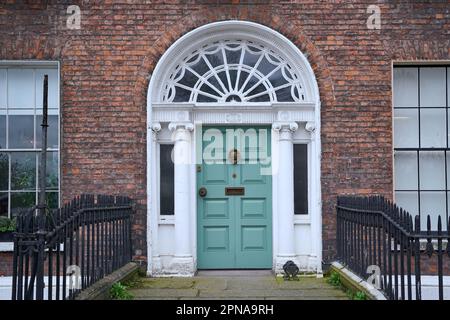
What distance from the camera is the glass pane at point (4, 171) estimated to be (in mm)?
9406

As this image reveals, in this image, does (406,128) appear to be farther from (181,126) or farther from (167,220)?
(167,220)

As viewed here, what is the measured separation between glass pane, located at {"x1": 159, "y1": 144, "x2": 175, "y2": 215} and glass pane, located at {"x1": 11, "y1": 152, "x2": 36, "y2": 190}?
6.44 feet

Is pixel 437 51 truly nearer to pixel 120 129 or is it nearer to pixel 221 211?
pixel 221 211

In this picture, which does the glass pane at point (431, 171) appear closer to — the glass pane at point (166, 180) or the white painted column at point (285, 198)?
the white painted column at point (285, 198)

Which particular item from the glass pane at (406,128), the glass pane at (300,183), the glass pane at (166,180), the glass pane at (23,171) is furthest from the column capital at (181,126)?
the glass pane at (406,128)

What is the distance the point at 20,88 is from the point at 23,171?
130 cm

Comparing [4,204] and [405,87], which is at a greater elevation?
[405,87]

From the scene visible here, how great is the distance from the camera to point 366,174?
9188mm

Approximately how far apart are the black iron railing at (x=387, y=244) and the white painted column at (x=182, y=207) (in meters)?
2.25

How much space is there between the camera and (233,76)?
31.0 feet

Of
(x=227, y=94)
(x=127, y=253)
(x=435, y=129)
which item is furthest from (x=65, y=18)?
(x=435, y=129)

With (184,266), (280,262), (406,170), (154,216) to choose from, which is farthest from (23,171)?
(406,170)

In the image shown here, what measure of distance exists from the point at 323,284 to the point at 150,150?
3209 mm
